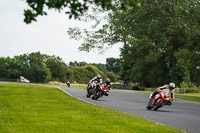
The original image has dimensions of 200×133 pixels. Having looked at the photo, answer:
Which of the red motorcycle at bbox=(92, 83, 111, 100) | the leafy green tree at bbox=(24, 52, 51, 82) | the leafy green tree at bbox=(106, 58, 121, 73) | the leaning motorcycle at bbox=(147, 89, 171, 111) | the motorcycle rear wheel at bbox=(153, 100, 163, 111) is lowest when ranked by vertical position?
the motorcycle rear wheel at bbox=(153, 100, 163, 111)

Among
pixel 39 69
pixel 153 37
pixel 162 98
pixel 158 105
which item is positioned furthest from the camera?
pixel 39 69

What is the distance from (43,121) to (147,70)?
5290cm

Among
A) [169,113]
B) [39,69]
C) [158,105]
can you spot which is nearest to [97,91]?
[158,105]

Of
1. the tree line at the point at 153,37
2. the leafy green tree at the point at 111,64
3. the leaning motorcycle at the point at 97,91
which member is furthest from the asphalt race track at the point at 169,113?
the leafy green tree at the point at 111,64

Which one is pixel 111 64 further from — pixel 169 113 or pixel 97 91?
pixel 169 113

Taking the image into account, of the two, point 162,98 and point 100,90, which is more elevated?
point 100,90

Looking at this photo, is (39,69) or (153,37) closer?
(153,37)

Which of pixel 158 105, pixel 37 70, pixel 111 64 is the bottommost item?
pixel 158 105

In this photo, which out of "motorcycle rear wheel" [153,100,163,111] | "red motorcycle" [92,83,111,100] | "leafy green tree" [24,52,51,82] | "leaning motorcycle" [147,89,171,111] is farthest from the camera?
"leafy green tree" [24,52,51,82]

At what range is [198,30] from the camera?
40156 millimetres

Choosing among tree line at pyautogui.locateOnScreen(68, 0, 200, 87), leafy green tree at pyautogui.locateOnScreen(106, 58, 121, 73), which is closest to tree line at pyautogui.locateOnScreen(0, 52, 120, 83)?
tree line at pyautogui.locateOnScreen(68, 0, 200, 87)

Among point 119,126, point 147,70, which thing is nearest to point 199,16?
point 147,70

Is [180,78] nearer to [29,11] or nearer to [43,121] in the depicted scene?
[43,121]

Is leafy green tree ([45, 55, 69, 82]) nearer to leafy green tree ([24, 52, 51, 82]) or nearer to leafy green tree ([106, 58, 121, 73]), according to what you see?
leafy green tree ([24, 52, 51, 82])
